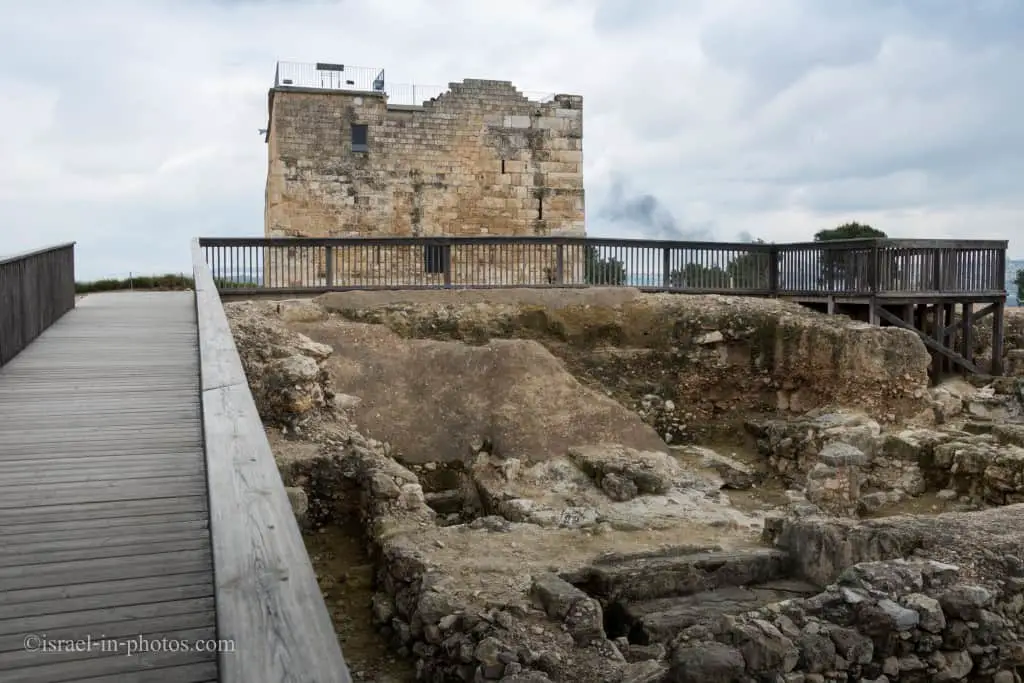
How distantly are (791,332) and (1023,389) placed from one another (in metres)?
3.81

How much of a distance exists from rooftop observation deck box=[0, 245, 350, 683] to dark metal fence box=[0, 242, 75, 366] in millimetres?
1018

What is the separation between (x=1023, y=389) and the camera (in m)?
13.9

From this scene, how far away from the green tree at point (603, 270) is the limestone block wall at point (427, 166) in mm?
2809

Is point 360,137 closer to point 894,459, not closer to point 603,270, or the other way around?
point 603,270

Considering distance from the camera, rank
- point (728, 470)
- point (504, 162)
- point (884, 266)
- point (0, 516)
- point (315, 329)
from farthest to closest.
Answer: point (504, 162) → point (884, 266) → point (315, 329) → point (728, 470) → point (0, 516)

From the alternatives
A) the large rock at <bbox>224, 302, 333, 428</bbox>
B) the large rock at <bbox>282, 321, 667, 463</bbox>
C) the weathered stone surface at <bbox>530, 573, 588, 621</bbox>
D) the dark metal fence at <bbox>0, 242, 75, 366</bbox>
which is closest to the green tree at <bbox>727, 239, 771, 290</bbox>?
the large rock at <bbox>282, 321, 667, 463</bbox>

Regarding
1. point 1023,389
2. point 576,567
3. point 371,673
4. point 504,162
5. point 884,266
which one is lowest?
point 371,673

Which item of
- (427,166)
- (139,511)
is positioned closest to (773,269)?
(427,166)

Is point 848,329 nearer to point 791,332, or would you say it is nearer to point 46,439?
point 791,332

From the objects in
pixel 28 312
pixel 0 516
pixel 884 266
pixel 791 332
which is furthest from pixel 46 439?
pixel 884 266

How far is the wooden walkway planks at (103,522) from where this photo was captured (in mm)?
3158

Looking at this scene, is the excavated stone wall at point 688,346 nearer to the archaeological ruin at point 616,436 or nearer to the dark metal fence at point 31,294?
the archaeological ruin at point 616,436

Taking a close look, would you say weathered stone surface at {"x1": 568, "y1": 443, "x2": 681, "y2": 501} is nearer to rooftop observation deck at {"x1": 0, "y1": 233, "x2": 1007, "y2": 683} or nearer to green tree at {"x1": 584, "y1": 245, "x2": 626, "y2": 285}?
rooftop observation deck at {"x1": 0, "y1": 233, "x2": 1007, "y2": 683}

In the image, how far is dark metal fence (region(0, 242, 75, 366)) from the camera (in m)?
8.17
